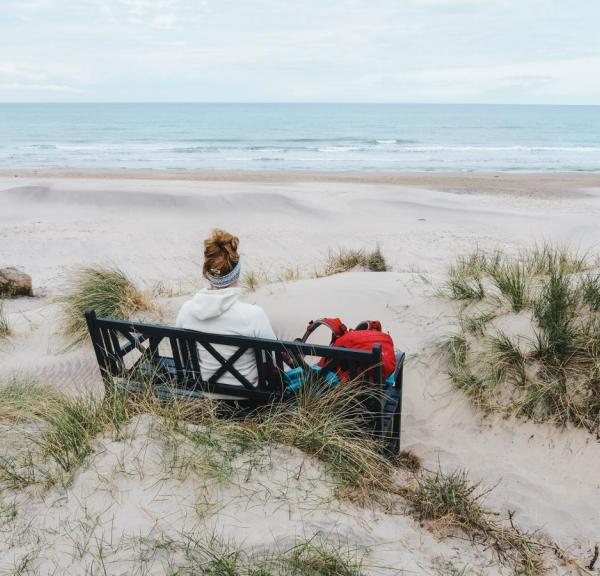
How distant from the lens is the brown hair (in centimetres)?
329

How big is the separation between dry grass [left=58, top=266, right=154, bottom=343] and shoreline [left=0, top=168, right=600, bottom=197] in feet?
54.5

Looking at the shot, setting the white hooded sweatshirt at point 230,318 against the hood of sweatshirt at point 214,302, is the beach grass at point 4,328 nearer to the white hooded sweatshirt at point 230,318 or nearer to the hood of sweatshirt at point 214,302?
the white hooded sweatshirt at point 230,318

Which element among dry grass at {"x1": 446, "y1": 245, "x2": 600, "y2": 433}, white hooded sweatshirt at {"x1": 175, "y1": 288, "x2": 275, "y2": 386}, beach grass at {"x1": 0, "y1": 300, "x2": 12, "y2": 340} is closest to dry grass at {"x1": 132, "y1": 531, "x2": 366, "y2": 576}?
white hooded sweatshirt at {"x1": 175, "y1": 288, "x2": 275, "y2": 386}

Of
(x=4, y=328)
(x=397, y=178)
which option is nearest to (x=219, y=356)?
(x=4, y=328)

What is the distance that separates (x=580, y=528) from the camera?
10.0 feet

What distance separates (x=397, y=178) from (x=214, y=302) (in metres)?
22.5

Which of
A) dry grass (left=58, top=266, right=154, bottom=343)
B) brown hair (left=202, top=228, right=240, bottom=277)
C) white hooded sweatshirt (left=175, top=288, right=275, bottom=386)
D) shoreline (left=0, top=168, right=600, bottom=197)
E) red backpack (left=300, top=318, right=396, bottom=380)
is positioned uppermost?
brown hair (left=202, top=228, right=240, bottom=277)

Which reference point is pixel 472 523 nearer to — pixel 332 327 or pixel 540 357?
pixel 332 327

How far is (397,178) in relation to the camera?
2458cm

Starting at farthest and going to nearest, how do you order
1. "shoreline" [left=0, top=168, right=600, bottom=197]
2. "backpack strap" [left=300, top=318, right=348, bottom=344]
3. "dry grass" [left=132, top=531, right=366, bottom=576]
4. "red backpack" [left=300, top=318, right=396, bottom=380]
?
"shoreline" [left=0, top=168, right=600, bottom=197], "backpack strap" [left=300, top=318, right=348, bottom=344], "red backpack" [left=300, top=318, right=396, bottom=380], "dry grass" [left=132, top=531, right=366, bottom=576]

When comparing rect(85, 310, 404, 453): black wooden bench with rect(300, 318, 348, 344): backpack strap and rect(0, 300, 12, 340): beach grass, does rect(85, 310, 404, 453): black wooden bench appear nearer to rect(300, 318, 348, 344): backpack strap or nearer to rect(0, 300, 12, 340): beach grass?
rect(300, 318, 348, 344): backpack strap

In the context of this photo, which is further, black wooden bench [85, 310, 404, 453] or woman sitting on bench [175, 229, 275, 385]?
woman sitting on bench [175, 229, 275, 385]

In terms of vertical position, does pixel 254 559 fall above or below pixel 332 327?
below

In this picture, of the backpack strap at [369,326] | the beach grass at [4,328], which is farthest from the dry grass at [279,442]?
the beach grass at [4,328]
